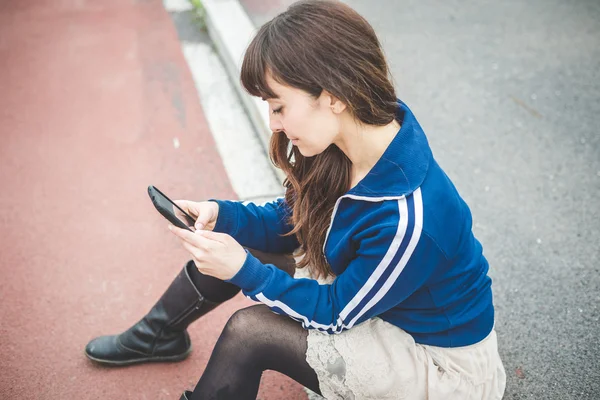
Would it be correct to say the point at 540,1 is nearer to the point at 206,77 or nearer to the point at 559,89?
the point at 559,89

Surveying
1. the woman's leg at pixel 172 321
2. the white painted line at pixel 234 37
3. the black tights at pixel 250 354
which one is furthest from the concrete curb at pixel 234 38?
the black tights at pixel 250 354

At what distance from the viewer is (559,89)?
3760mm

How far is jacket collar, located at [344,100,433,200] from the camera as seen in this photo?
1446 mm

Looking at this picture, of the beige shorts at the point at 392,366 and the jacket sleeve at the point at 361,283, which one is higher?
the jacket sleeve at the point at 361,283

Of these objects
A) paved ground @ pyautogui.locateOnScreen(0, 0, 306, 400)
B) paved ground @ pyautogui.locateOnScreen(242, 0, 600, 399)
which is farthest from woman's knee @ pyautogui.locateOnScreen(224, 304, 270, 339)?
paved ground @ pyautogui.locateOnScreen(242, 0, 600, 399)

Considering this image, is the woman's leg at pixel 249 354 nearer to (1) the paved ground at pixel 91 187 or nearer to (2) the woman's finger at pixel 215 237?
(2) the woman's finger at pixel 215 237

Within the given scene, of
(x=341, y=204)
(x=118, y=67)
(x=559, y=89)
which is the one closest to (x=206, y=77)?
(x=118, y=67)

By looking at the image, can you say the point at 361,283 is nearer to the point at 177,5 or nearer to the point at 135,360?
the point at 135,360

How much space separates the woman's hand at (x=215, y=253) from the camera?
1.55 metres

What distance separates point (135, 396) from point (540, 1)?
4.77 metres

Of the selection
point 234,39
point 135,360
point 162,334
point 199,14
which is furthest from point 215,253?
point 199,14

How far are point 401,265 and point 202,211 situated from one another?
792mm

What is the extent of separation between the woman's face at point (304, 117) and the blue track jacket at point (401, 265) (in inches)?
7.3

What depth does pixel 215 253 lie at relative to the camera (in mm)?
1548
